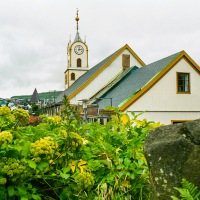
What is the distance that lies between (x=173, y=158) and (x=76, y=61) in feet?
126

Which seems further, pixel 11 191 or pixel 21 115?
pixel 21 115

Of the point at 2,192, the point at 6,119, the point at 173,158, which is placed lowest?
the point at 2,192

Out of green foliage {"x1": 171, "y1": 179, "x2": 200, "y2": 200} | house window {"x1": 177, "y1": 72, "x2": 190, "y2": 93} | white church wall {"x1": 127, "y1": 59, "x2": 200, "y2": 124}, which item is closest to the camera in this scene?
green foliage {"x1": 171, "y1": 179, "x2": 200, "y2": 200}

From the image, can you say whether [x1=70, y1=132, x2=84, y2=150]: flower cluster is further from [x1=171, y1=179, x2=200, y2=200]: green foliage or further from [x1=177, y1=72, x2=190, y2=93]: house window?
[x1=177, y1=72, x2=190, y2=93]: house window

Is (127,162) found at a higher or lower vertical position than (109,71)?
lower

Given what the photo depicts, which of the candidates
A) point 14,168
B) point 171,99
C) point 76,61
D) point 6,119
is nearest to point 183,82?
point 171,99

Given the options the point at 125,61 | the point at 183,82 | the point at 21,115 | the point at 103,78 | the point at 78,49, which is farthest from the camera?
the point at 78,49

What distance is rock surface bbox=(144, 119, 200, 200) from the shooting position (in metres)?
2.20

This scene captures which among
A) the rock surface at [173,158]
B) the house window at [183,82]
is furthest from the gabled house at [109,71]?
the rock surface at [173,158]

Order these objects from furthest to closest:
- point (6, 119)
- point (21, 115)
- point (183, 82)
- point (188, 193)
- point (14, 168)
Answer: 1. point (183, 82)
2. point (6, 119)
3. point (21, 115)
4. point (14, 168)
5. point (188, 193)

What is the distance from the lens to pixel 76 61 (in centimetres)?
4009

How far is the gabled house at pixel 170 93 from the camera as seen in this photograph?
18.0 m

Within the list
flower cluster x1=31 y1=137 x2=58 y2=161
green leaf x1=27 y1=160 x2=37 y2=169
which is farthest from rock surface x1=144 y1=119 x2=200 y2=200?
green leaf x1=27 y1=160 x2=37 y2=169

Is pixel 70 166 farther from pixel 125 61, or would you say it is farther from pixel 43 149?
pixel 125 61
